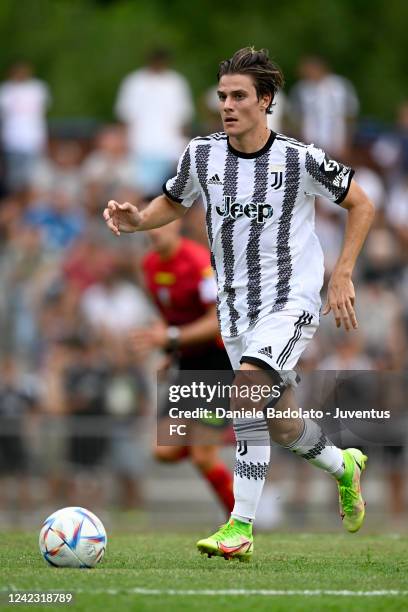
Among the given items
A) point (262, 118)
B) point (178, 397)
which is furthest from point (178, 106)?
point (262, 118)

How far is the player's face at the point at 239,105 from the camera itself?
7805 mm

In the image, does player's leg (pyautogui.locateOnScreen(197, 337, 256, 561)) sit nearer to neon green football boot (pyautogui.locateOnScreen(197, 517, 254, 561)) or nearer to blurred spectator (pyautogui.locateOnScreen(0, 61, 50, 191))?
neon green football boot (pyautogui.locateOnScreen(197, 517, 254, 561))

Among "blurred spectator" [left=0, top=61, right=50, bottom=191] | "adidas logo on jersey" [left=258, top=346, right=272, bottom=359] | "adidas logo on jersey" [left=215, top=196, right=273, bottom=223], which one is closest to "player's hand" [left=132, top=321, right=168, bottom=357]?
"adidas logo on jersey" [left=215, top=196, right=273, bottom=223]

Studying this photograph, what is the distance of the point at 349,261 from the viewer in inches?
306

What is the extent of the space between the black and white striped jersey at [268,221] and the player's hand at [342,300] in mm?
212

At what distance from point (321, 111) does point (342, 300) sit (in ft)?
35.1

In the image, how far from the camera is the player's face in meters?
7.80

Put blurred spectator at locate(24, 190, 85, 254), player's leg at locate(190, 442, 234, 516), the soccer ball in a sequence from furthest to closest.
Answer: blurred spectator at locate(24, 190, 85, 254), player's leg at locate(190, 442, 234, 516), the soccer ball

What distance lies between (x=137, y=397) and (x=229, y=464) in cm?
128

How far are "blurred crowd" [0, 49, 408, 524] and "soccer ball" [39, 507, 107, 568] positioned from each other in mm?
6412

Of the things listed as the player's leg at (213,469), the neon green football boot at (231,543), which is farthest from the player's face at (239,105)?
the player's leg at (213,469)

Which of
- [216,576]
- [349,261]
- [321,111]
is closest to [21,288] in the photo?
[321,111]

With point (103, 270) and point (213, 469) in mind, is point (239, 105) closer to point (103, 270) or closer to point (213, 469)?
point (213, 469)

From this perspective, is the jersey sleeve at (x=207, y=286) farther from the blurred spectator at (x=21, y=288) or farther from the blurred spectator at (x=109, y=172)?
the blurred spectator at (x=109, y=172)
